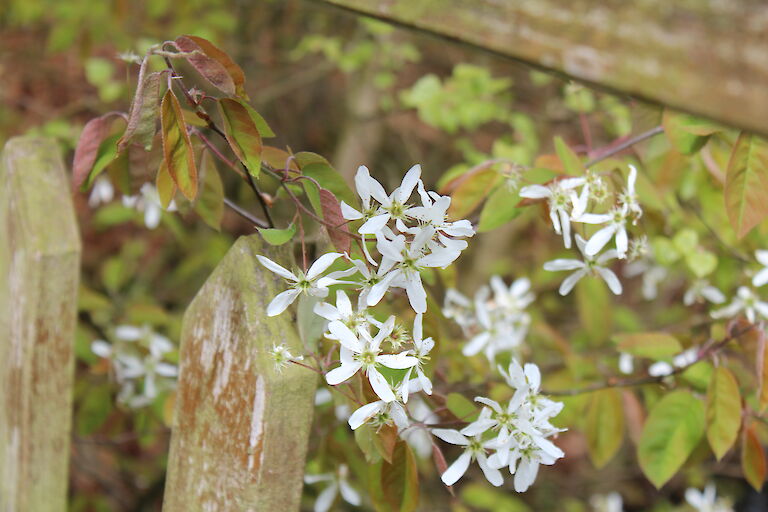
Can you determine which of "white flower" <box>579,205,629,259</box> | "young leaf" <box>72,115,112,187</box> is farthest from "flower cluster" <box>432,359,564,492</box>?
"young leaf" <box>72,115,112,187</box>

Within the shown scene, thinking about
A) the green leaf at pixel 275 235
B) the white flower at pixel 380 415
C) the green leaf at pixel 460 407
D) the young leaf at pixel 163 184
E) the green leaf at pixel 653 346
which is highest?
the young leaf at pixel 163 184

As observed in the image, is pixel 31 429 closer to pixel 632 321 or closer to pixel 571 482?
pixel 632 321

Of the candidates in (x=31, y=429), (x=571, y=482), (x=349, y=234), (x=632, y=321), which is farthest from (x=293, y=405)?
(x=571, y=482)

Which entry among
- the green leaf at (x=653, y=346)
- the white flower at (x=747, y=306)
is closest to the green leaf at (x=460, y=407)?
the green leaf at (x=653, y=346)

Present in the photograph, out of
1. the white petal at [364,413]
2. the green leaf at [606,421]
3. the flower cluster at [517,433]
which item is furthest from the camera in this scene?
the green leaf at [606,421]

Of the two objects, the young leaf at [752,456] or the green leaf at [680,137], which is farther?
the young leaf at [752,456]

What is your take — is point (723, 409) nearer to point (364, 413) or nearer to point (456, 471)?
point (456, 471)

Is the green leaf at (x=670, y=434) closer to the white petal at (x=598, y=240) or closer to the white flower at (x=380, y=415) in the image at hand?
the white petal at (x=598, y=240)
